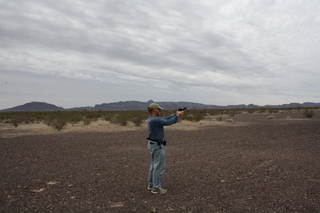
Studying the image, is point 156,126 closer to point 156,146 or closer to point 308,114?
point 156,146

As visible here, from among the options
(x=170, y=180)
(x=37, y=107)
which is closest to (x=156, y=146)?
(x=170, y=180)

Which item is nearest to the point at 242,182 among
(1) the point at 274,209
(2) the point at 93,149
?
(1) the point at 274,209

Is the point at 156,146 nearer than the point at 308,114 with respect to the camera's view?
Yes

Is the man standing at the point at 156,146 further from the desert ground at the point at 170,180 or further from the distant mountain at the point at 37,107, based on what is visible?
the distant mountain at the point at 37,107

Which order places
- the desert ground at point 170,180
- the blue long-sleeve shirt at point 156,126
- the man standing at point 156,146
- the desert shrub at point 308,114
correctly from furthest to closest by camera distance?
the desert shrub at point 308,114 → the man standing at point 156,146 → the blue long-sleeve shirt at point 156,126 → the desert ground at point 170,180

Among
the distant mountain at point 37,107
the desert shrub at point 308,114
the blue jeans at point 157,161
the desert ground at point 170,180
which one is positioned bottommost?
the desert ground at point 170,180

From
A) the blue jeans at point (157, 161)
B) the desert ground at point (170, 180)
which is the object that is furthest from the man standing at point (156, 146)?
the desert ground at point (170, 180)

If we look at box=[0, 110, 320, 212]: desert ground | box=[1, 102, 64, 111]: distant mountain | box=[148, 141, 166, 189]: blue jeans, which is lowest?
box=[0, 110, 320, 212]: desert ground

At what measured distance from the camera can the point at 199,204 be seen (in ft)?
16.0

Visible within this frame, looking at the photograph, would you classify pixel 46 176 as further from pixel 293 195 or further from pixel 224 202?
pixel 293 195

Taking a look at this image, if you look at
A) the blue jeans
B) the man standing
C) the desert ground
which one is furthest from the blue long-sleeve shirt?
the desert ground

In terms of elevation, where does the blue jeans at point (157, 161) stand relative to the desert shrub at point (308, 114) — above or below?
below

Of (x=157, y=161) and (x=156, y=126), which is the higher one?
(x=156, y=126)

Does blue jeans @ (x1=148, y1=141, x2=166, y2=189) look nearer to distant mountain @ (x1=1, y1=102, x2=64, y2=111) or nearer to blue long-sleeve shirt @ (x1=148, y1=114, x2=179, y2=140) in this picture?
blue long-sleeve shirt @ (x1=148, y1=114, x2=179, y2=140)
